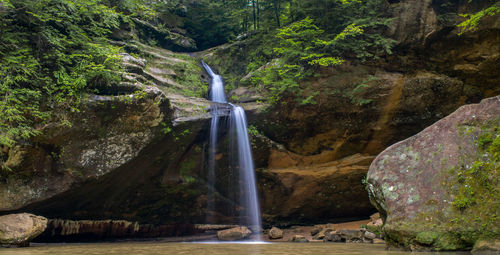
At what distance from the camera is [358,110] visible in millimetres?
13141

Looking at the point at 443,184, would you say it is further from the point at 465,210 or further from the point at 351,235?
the point at 351,235

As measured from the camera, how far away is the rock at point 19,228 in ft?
27.2

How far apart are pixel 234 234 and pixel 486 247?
8.97 m

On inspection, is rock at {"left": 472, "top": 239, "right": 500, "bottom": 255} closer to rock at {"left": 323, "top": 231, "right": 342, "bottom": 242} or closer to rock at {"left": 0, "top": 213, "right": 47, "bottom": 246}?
rock at {"left": 323, "top": 231, "right": 342, "bottom": 242}

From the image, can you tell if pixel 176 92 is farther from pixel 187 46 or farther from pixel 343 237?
pixel 343 237

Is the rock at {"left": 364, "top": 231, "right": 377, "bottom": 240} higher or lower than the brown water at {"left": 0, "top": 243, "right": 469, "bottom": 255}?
lower

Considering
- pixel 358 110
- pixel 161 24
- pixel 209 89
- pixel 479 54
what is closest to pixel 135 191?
pixel 209 89

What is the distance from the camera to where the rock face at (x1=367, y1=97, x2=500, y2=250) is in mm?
5801

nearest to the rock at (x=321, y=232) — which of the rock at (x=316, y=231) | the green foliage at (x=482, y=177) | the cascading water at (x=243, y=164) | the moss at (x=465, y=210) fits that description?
the rock at (x=316, y=231)

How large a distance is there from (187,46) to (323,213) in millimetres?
12946

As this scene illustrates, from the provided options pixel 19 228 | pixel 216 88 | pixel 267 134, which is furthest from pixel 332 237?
pixel 19 228

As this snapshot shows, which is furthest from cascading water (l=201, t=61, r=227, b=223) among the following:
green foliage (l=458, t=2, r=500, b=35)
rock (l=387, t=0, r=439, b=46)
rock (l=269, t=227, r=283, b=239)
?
green foliage (l=458, t=2, r=500, b=35)

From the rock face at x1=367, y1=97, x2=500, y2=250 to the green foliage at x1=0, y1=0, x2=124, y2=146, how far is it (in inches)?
347

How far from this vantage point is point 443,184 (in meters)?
6.39
